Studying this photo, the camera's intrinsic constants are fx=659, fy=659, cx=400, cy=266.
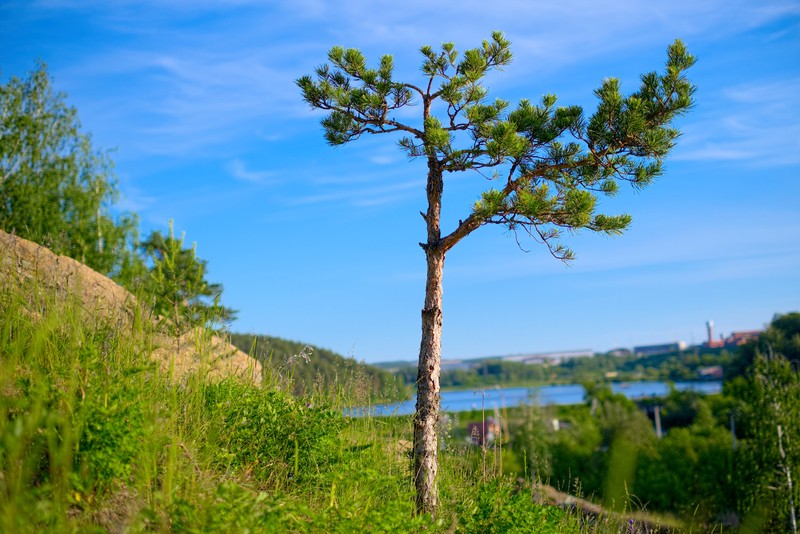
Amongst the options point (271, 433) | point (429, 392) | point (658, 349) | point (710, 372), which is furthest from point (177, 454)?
point (658, 349)

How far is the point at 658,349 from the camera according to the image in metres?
148

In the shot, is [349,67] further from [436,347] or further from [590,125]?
[436,347]

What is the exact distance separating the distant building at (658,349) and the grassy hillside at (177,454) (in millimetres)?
141341

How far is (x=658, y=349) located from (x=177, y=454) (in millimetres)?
156620

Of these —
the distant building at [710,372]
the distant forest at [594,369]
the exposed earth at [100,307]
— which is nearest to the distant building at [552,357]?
the distant forest at [594,369]

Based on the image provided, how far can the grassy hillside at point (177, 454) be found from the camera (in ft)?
10.5

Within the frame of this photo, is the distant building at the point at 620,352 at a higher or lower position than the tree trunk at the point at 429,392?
higher

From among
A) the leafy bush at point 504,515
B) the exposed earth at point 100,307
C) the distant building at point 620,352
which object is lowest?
the leafy bush at point 504,515

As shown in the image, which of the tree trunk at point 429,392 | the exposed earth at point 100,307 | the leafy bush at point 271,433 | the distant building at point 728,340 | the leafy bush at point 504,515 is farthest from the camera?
the distant building at point 728,340

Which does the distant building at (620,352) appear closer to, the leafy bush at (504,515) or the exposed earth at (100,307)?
the exposed earth at (100,307)

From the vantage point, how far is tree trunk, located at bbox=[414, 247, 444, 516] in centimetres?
541

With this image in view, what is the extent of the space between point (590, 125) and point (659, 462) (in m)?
31.4

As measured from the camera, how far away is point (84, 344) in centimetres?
439

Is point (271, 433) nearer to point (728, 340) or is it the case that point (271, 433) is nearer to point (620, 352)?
point (728, 340)
